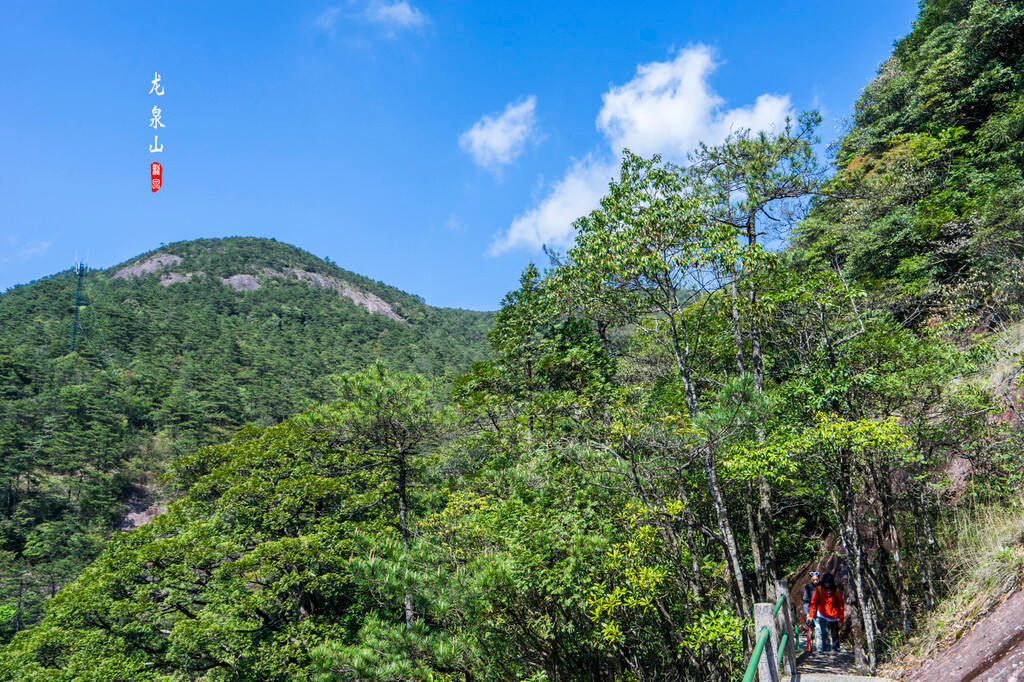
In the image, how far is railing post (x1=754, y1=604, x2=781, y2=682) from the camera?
163 inches

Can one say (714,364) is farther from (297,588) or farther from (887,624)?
(297,588)

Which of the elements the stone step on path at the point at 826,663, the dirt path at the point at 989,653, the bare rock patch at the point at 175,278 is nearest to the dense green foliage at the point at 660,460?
the stone step on path at the point at 826,663

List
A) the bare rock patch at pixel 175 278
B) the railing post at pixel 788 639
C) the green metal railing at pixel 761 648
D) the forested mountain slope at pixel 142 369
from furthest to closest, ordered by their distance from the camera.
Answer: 1. the bare rock patch at pixel 175 278
2. the forested mountain slope at pixel 142 369
3. the railing post at pixel 788 639
4. the green metal railing at pixel 761 648

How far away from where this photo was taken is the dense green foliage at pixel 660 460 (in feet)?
24.7

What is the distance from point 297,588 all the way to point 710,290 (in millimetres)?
13428

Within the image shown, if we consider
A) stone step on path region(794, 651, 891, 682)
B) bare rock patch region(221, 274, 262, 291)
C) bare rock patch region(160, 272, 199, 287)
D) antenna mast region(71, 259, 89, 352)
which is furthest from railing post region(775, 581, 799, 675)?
bare rock patch region(160, 272, 199, 287)

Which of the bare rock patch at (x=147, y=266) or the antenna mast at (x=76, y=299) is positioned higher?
the bare rock patch at (x=147, y=266)

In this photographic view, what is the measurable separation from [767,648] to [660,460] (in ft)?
12.8

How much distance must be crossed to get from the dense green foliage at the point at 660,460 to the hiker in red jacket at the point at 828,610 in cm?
30

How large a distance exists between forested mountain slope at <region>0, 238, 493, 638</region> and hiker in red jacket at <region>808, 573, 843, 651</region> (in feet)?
74.5

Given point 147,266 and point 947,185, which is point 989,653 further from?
point 147,266

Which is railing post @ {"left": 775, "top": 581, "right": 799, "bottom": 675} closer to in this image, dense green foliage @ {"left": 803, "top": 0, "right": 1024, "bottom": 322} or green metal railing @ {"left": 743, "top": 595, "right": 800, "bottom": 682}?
green metal railing @ {"left": 743, "top": 595, "right": 800, "bottom": 682}

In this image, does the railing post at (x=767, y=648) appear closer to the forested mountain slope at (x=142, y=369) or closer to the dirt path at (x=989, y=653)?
the dirt path at (x=989, y=653)

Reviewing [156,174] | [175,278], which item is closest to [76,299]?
[175,278]
